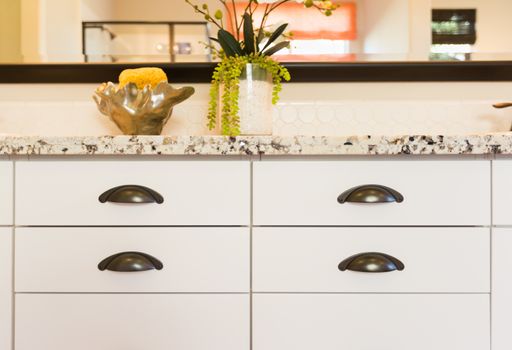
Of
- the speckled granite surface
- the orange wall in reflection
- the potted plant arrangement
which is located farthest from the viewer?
the orange wall in reflection

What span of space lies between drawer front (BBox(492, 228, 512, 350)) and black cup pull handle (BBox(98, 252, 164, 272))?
659 millimetres

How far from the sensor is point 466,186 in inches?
36.2

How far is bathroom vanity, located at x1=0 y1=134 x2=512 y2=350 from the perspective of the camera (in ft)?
3.00

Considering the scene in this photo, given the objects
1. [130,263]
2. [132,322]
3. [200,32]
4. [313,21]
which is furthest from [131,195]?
[313,21]

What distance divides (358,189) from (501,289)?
343 mm

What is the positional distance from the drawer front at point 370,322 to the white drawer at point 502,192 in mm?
161

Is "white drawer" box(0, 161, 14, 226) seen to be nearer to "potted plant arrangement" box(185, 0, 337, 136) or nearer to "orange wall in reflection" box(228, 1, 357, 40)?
"potted plant arrangement" box(185, 0, 337, 136)

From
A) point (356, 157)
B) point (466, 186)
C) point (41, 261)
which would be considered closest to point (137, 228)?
point (41, 261)

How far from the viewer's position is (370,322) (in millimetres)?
918

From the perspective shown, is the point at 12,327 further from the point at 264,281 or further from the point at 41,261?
the point at 264,281

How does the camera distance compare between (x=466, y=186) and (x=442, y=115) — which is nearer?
(x=466, y=186)

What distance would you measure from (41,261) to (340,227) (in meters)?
0.60

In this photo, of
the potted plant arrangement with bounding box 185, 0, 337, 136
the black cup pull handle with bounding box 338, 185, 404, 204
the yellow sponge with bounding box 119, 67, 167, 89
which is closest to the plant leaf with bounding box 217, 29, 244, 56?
the potted plant arrangement with bounding box 185, 0, 337, 136

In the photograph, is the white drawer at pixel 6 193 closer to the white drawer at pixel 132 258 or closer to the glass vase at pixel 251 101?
the white drawer at pixel 132 258
